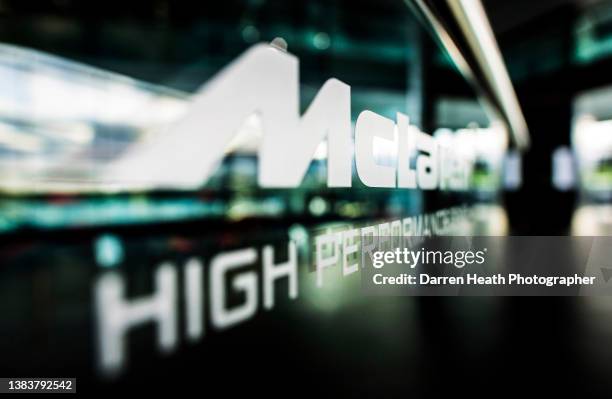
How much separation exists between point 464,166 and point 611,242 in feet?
7.28

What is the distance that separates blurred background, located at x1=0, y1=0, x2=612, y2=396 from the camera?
2.28 metres

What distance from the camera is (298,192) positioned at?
5320 millimetres

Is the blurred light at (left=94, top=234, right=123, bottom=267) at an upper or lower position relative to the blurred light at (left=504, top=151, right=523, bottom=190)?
lower

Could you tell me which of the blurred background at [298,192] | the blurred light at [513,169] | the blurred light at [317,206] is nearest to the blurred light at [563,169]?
the blurred background at [298,192]

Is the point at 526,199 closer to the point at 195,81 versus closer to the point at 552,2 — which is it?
the point at 552,2

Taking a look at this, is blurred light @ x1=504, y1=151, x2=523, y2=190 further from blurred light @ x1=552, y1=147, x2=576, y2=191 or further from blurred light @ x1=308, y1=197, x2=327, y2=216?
blurred light @ x1=308, y1=197, x2=327, y2=216

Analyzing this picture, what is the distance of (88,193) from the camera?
19.3 feet

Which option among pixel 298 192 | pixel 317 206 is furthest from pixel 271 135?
pixel 317 206

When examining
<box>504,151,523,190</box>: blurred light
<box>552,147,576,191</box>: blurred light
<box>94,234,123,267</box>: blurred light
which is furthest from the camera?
<box>504,151,523,190</box>: blurred light
